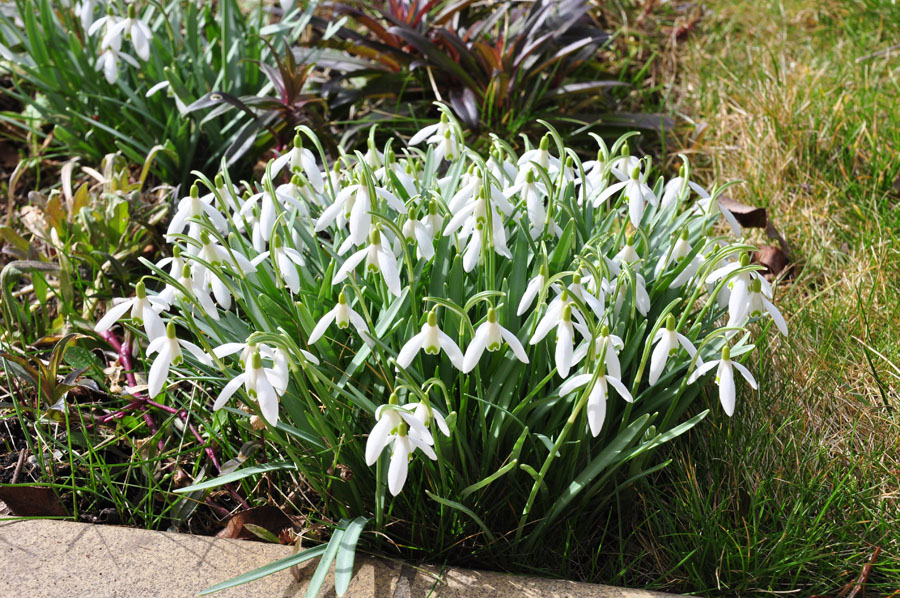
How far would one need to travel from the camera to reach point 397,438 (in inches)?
52.0

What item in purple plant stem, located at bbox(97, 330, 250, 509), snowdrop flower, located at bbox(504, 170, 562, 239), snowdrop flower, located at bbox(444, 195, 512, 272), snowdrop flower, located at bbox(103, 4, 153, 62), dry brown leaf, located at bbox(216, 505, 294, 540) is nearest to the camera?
snowdrop flower, located at bbox(444, 195, 512, 272)

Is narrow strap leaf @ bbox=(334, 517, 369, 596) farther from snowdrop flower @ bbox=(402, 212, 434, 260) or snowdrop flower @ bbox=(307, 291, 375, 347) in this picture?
snowdrop flower @ bbox=(402, 212, 434, 260)

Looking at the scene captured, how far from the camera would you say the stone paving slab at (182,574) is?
1.60m

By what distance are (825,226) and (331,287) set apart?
177 centimetres

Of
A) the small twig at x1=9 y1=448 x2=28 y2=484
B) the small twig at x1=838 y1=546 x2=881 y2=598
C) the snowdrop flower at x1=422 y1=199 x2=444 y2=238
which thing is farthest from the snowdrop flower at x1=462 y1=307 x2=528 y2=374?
the small twig at x1=9 y1=448 x2=28 y2=484

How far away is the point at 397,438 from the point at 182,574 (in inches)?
24.1

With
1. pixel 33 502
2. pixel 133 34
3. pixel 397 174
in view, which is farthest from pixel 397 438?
pixel 133 34

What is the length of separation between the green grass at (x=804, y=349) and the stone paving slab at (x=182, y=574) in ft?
0.75

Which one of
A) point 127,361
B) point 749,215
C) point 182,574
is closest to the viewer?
point 182,574

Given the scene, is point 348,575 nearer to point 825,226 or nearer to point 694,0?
point 825,226

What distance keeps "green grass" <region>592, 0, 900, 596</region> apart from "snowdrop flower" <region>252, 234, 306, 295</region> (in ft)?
2.74

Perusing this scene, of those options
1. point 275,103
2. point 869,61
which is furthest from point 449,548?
point 869,61

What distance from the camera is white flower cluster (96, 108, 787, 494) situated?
1.42 m

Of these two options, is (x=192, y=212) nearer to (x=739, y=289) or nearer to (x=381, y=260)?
(x=381, y=260)
